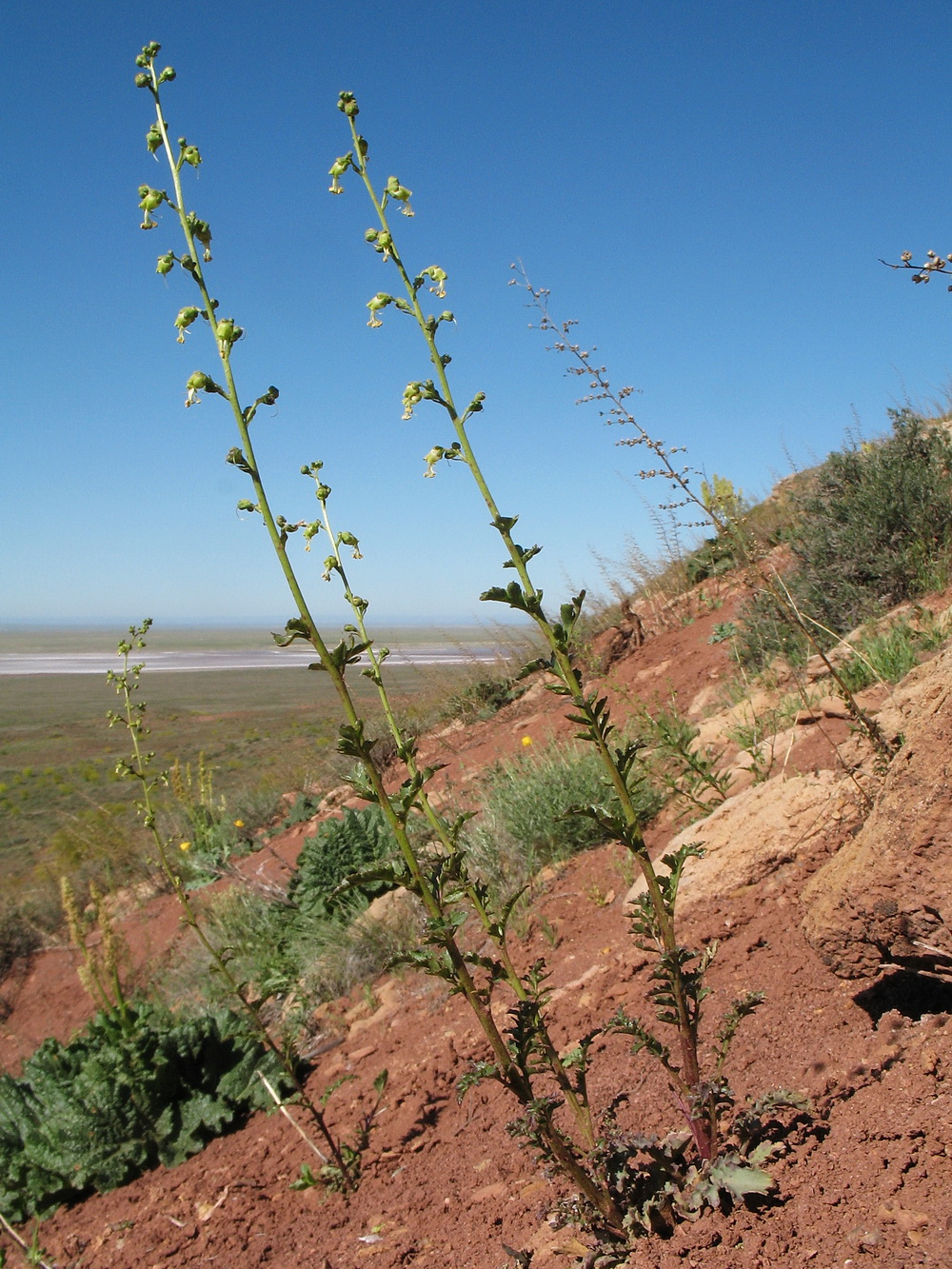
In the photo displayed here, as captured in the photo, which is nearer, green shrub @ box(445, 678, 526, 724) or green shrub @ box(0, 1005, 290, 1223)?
green shrub @ box(0, 1005, 290, 1223)

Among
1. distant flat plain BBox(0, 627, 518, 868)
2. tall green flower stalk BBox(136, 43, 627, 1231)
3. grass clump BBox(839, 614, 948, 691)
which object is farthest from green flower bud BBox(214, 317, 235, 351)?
grass clump BBox(839, 614, 948, 691)

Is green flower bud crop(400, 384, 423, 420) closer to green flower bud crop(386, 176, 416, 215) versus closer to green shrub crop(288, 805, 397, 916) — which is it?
green flower bud crop(386, 176, 416, 215)

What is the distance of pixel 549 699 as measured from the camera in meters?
9.80

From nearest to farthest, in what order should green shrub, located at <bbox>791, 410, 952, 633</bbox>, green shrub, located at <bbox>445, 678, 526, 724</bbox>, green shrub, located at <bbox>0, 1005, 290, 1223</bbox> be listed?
green shrub, located at <bbox>0, 1005, 290, 1223</bbox>, green shrub, located at <bbox>791, 410, 952, 633</bbox>, green shrub, located at <bbox>445, 678, 526, 724</bbox>

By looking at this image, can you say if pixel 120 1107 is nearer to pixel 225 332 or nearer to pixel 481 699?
pixel 225 332

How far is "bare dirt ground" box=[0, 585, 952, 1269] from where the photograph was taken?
1.58 metres

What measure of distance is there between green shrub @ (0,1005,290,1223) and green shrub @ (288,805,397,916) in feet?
5.76

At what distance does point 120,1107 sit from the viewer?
3404 millimetres

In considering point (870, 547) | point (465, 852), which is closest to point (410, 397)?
point (465, 852)

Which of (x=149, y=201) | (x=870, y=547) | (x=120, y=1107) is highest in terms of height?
(x=149, y=201)

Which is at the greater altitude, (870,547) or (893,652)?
(870,547)

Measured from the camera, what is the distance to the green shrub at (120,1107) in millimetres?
3348

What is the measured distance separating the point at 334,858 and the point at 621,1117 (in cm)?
388

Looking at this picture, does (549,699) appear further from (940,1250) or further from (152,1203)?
(940,1250)
